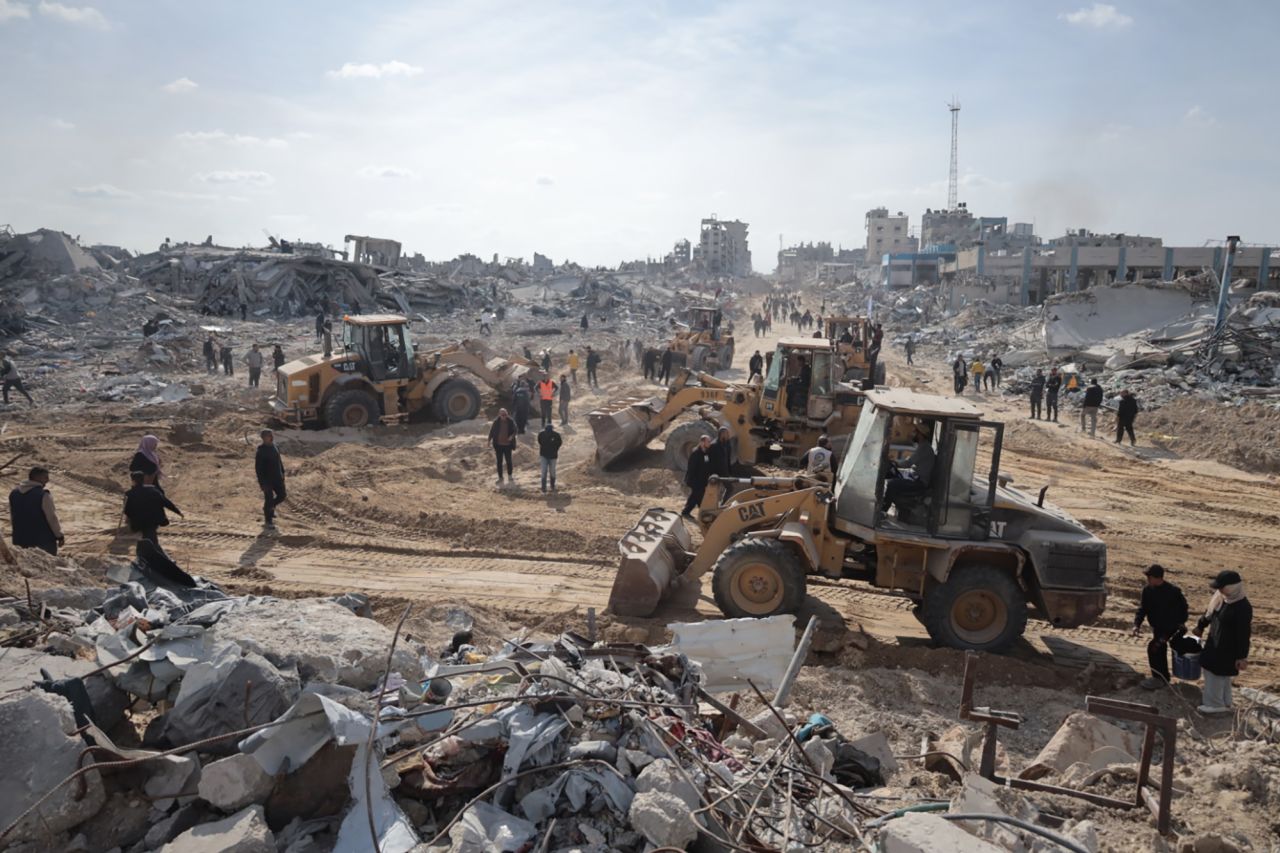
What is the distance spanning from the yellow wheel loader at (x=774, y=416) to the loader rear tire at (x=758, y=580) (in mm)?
4919

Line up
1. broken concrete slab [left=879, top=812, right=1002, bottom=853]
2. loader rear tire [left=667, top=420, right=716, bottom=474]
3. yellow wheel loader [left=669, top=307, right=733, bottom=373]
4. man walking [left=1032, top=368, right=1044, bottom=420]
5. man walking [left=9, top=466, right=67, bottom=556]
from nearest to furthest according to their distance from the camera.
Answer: broken concrete slab [left=879, top=812, right=1002, bottom=853], man walking [left=9, top=466, right=67, bottom=556], loader rear tire [left=667, top=420, right=716, bottom=474], man walking [left=1032, top=368, right=1044, bottom=420], yellow wheel loader [left=669, top=307, right=733, bottom=373]

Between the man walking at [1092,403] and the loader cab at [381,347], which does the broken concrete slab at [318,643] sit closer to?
the loader cab at [381,347]

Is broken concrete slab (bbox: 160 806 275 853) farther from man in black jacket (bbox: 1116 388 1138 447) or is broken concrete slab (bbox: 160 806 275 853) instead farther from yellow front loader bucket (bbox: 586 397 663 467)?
man in black jacket (bbox: 1116 388 1138 447)

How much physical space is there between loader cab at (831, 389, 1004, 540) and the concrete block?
396cm

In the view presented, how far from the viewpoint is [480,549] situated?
9805mm

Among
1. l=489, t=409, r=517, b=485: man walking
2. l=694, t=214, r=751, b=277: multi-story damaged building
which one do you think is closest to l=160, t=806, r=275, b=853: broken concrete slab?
l=489, t=409, r=517, b=485: man walking

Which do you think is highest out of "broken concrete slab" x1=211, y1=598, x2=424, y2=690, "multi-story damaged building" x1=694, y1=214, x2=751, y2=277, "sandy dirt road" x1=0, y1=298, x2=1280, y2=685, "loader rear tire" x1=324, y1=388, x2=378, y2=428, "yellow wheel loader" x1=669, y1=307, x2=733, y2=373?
"multi-story damaged building" x1=694, y1=214, x2=751, y2=277

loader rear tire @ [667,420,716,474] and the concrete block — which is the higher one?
loader rear tire @ [667,420,716,474]

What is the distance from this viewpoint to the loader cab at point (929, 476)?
22.1 ft

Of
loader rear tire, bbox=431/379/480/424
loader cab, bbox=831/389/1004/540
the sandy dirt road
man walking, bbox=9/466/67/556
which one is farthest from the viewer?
loader rear tire, bbox=431/379/480/424

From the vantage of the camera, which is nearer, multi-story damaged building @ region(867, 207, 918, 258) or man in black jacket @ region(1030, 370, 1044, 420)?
man in black jacket @ region(1030, 370, 1044, 420)

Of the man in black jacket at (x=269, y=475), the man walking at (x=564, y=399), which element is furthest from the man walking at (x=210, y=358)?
the man in black jacket at (x=269, y=475)

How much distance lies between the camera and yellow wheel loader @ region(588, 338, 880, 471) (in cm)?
1255

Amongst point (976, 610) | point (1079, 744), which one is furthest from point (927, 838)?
point (976, 610)
